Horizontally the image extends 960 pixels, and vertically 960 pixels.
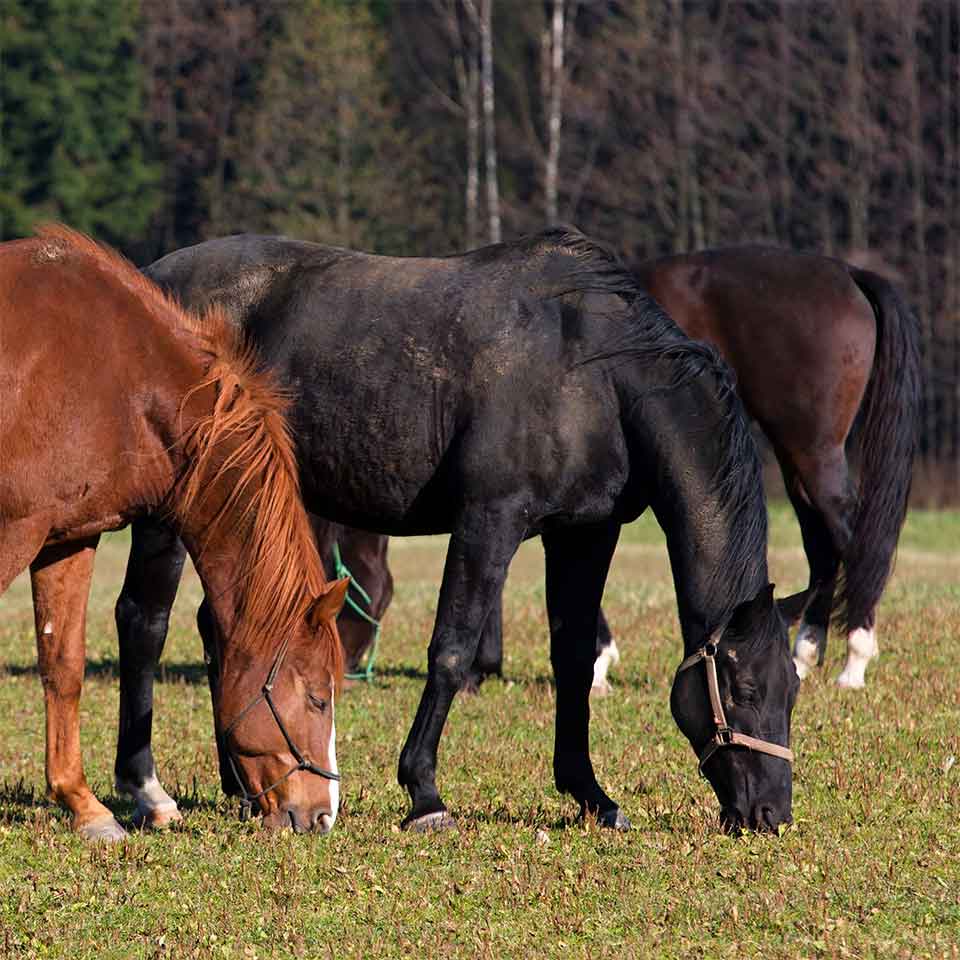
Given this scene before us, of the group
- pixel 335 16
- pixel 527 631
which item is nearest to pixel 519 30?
pixel 335 16

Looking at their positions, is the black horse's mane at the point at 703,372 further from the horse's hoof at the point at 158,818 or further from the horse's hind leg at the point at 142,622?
the horse's hoof at the point at 158,818

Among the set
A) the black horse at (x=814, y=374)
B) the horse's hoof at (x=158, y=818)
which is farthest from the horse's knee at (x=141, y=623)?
the black horse at (x=814, y=374)

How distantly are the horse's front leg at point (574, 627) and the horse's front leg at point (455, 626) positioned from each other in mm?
385

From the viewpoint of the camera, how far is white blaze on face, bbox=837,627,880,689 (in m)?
8.67

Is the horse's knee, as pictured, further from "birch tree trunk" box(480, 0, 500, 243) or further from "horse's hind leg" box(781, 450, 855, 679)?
"birch tree trunk" box(480, 0, 500, 243)

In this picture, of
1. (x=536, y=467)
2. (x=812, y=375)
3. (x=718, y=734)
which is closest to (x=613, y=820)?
(x=718, y=734)

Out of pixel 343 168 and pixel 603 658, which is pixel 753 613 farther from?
pixel 343 168

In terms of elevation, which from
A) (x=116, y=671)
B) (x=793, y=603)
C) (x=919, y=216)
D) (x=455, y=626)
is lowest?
(x=116, y=671)

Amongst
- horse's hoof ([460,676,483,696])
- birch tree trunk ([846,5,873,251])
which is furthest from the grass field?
birch tree trunk ([846,5,873,251])

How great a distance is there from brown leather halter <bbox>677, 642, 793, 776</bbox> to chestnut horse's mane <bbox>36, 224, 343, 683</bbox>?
Result: 50.1 inches

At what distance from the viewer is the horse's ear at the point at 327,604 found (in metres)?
5.08

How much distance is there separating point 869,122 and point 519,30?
12057 mm

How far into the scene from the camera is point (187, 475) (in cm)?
529

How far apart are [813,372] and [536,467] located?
4001 millimetres
